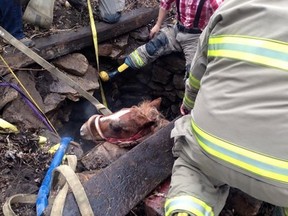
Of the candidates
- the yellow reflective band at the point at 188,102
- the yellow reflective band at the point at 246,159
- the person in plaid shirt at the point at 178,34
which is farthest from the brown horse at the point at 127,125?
the person in plaid shirt at the point at 178,34

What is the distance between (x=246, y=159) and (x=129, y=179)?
3.16ft

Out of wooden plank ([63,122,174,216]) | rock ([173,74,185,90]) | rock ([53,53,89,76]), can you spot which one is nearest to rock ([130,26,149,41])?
rock ([173,74,185,90])

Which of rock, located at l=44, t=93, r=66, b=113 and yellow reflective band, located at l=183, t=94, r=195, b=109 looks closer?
yellow reflective band, located at l=183, t=94, r=195, b=109

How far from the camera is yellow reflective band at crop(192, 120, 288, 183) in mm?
1732

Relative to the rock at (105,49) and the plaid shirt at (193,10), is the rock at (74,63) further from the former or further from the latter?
the plaid shirt at (193,10)

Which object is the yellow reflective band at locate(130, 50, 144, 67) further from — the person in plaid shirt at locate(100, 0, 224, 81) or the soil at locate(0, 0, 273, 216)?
the soil at locate(0, 0, 273, 216)

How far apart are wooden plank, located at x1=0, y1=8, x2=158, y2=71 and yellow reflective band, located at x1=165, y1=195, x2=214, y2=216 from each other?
2514mm

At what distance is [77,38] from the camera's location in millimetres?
4465

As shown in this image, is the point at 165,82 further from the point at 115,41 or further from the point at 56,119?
the point at 56,119

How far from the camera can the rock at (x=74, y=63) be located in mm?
4387

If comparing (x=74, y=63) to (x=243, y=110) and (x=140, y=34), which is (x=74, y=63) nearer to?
(x=140, y=34)

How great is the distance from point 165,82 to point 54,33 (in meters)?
1.82

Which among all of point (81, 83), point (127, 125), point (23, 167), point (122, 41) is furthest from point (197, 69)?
point (122, 41)

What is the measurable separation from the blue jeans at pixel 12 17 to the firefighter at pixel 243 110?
249 cm
